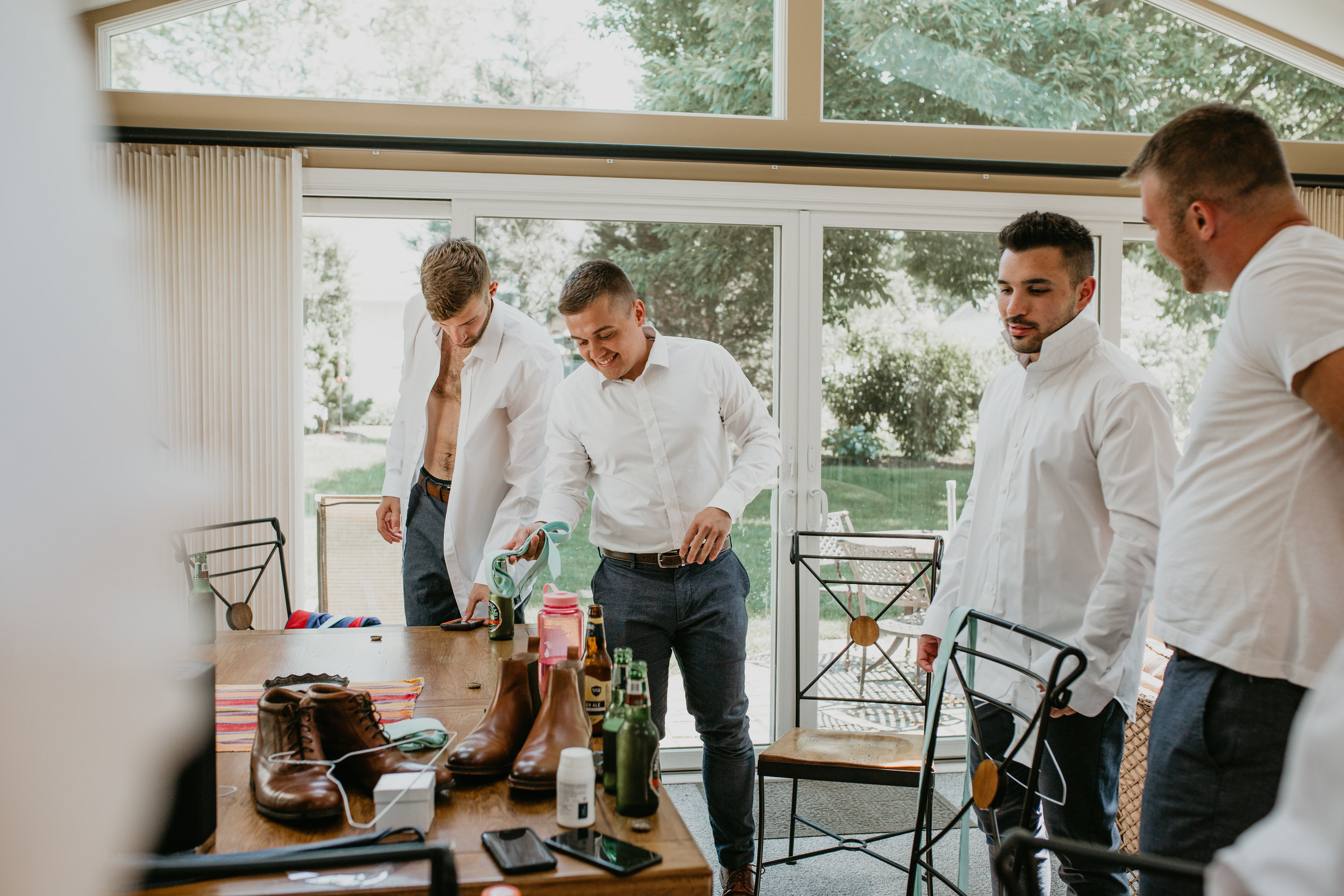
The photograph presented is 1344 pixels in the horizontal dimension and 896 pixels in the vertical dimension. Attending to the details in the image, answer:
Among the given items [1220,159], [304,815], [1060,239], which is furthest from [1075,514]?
[304,815]

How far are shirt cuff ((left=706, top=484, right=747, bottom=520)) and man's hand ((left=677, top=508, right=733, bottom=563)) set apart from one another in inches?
1.0

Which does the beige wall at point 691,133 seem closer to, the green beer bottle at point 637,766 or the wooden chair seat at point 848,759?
the wooden chair seat at point 848,759

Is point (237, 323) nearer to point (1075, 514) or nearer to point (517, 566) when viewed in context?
point (517, 566)

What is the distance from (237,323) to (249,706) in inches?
72.6

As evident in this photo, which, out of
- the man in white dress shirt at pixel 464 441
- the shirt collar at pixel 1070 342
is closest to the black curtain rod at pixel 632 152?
Answer: the man in white dress shirt at pixel 464 441

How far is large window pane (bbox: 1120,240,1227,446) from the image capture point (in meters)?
3.57

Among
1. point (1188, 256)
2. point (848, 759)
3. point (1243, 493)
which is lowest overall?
point (848, 759)

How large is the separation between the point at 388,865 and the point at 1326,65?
14.2ft

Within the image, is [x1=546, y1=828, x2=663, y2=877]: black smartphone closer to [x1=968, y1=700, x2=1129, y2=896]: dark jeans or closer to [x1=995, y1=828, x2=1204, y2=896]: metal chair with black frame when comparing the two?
[x1=995, y1=828, x2=1204, y2=896]: metal chair with black frame

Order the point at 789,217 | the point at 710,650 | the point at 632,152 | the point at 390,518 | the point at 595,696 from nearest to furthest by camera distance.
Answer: the point at 595,696, the point at 710,650, the point at 390,518, the point at 632,152, the point at 789,217

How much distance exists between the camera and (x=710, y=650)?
236cm

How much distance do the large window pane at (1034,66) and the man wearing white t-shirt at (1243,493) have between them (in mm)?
2206

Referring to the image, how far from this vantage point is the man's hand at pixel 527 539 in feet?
6.97

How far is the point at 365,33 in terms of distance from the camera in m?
3.18
